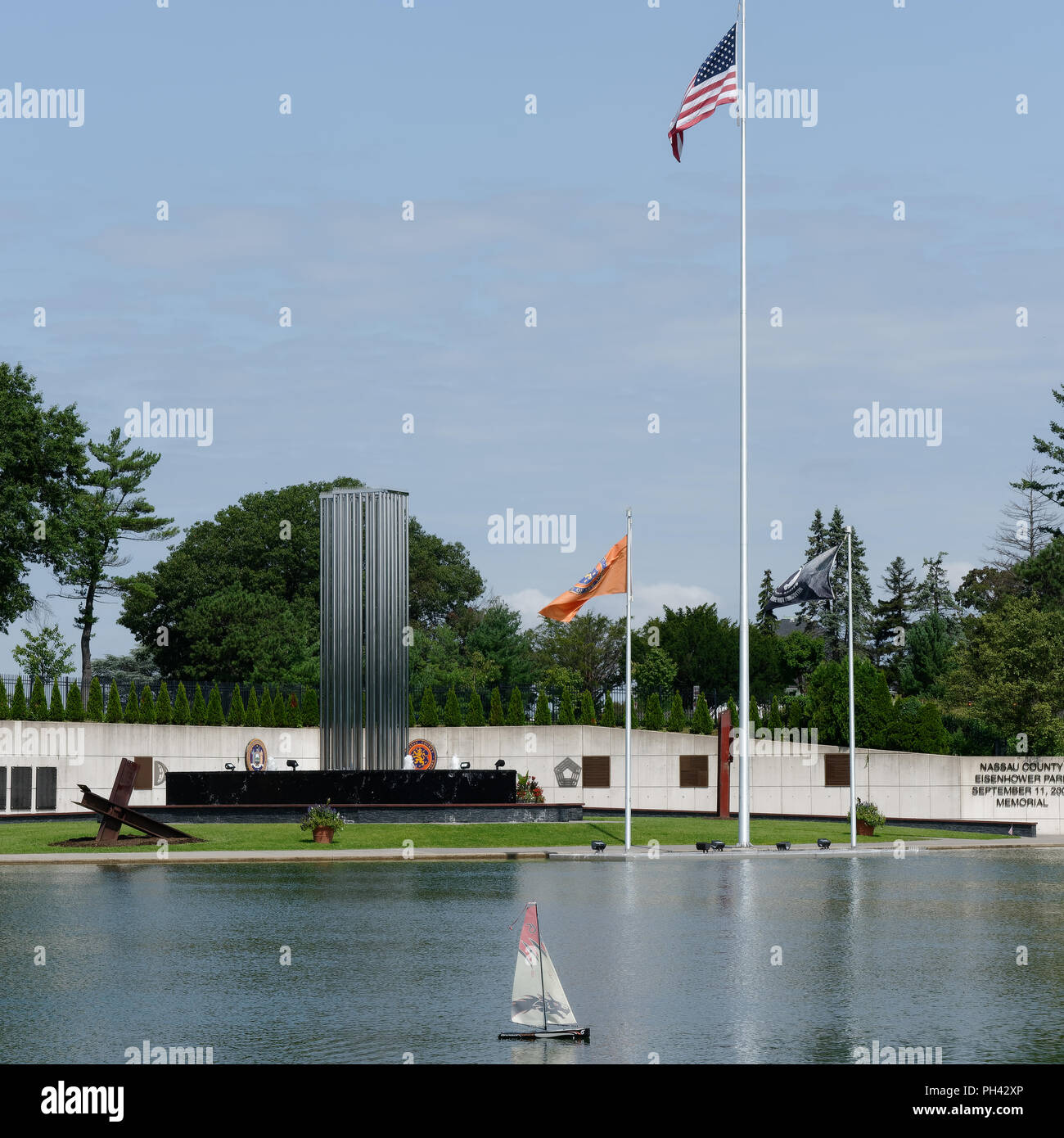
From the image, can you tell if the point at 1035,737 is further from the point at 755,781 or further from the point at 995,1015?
the point at 995,1015

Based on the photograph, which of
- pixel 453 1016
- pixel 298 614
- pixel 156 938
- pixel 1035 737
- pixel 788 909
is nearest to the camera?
pixel 453 1016

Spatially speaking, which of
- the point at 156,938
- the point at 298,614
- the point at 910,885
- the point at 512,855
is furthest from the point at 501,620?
the point at 156,938

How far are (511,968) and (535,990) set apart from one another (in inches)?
156

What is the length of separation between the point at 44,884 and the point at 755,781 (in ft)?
104

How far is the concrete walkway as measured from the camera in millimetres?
30781

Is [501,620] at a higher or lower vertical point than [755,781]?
higher

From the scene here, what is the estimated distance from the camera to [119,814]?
1339 inches

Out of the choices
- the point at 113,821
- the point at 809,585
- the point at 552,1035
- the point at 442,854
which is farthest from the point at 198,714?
the point at 552,1035

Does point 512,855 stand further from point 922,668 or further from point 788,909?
point 922,668

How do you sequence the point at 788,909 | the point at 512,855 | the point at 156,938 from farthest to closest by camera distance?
the point at 512,855
the point at 788,909
the point at 156,938

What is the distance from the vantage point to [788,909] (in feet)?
68.4

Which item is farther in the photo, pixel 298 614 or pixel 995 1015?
pixel 298 614
